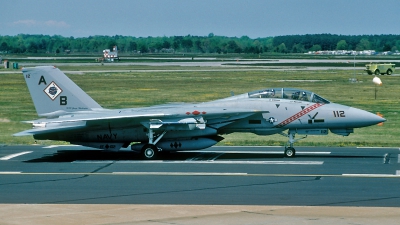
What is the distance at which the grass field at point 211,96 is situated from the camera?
30514 mm

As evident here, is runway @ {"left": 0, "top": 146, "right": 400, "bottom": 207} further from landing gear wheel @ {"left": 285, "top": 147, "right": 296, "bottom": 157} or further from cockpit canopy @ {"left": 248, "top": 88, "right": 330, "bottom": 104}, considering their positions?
cockpit canopy @ {"left": 248, "top": 88, "right": 330, "bottom": 104}

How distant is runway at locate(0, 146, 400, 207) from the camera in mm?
17031

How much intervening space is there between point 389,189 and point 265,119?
23.4ft

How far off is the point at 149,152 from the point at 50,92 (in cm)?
432

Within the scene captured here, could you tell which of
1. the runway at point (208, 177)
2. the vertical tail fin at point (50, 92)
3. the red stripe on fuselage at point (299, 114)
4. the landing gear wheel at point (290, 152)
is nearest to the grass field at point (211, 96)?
the runway at point (208, 177)

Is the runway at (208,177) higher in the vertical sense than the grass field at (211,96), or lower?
higher

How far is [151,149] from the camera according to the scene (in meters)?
24.2

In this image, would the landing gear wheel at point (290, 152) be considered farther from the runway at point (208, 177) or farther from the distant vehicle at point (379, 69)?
the distant vehicle at point (379, 69)

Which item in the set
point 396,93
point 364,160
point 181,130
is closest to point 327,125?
point 364,160

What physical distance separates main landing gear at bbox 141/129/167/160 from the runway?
494mm

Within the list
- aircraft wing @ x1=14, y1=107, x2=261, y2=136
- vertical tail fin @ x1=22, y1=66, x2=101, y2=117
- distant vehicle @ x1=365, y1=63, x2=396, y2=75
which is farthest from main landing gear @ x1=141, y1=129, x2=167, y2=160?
distant vehicle @ x1=365, y1=63, x2=396, y2=75

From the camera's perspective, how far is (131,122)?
24219mm

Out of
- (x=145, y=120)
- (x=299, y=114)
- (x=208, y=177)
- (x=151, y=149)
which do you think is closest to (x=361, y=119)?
(x=299, y=114)

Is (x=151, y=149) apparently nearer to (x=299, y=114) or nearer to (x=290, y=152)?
(x=290, y=152)
